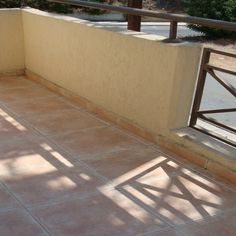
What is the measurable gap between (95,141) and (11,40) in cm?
235

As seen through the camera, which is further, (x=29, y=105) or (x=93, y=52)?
(x=29, y=105)

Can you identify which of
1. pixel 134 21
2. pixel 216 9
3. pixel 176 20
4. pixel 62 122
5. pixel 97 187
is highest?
pixel 176 20

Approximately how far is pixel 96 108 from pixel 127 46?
82 centimetres

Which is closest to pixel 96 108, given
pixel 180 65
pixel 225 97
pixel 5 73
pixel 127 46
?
pixel 127 46

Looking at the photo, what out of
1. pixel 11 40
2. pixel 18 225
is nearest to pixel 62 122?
pixel 18 225

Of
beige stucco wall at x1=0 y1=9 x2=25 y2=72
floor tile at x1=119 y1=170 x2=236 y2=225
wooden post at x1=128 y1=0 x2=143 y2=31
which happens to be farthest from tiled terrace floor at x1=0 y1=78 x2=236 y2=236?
wooden post at x1=128 y1=0 x2=143 y2=31

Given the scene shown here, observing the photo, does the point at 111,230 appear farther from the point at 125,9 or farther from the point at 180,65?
the point at 125,9

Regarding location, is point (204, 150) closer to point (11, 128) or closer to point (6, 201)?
point (6, 201)

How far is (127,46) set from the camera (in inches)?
145

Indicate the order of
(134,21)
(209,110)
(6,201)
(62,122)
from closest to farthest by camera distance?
1. (6,201)
2. (209,110)
3. (62,122)
4. (134,21)

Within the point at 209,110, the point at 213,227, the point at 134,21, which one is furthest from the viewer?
the point at 134,21

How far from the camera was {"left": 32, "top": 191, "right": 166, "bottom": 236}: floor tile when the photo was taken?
7.74ft

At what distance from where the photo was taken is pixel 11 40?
5293 mm

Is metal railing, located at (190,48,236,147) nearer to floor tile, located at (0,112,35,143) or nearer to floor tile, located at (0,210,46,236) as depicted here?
floor tile, located at (0,112,35,143)
